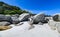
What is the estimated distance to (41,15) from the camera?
9055 millimetres

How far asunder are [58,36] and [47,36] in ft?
1.46

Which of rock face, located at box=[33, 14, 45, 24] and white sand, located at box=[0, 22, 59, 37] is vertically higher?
rock face, located at box=[33, 14, 45, 24]

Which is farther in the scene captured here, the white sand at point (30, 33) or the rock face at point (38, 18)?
the rock face at point (38, 18)

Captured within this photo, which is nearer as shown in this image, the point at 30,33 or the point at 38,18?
the point at 30,33

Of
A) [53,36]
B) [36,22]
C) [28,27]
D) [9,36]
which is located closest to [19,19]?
[36,22]

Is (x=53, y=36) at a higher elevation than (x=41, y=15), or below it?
below

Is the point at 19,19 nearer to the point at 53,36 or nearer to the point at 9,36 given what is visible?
the point at 9,36

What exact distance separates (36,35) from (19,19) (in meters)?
4.23

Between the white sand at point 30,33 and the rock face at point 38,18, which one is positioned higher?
the rock face at point 38,18

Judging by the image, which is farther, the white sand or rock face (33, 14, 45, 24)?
rock face (33, 14, 45, 24)

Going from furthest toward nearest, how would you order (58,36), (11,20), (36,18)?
(11,20)
(36,18)
(58,36)

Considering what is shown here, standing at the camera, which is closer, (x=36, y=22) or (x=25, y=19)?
(x=36, y=22)

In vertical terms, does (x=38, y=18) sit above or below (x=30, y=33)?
above

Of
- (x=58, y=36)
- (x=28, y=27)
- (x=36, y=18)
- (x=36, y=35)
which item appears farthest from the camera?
(x=36, y=18)
